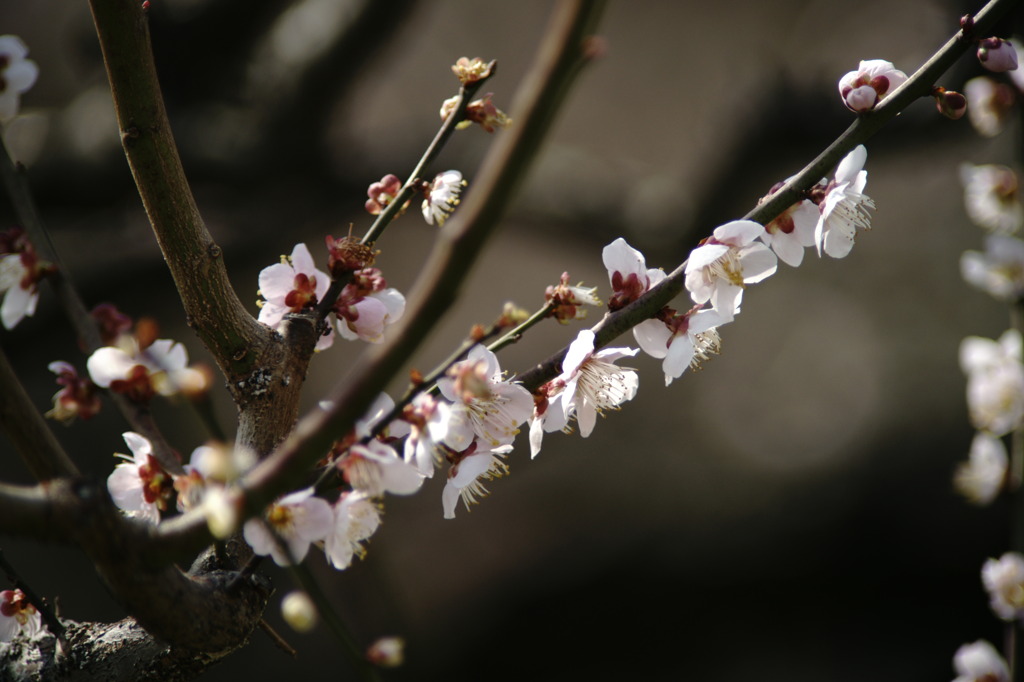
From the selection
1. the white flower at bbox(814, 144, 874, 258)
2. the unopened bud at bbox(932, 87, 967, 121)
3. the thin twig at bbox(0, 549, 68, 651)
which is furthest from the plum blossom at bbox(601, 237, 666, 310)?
the thin twig at bbox(0, 549, 68, 651)

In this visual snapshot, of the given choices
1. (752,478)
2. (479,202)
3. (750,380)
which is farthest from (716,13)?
(479,202)

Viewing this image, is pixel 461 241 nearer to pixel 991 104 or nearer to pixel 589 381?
pixel 589 381

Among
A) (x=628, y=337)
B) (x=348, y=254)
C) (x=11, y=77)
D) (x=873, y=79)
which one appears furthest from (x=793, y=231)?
(x=628, y=337)

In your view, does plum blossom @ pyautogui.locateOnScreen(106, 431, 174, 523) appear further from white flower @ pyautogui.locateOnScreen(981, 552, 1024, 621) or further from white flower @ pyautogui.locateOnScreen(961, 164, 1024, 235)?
white flower @ pyautogui.locateOnScreen(961, 164, 1024, 235)

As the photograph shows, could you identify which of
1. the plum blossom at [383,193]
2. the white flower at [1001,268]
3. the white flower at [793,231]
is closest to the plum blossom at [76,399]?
the plum blossom at [383,193]

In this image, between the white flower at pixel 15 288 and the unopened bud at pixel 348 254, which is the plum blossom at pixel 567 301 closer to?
the unopened bud at pixel 348 254

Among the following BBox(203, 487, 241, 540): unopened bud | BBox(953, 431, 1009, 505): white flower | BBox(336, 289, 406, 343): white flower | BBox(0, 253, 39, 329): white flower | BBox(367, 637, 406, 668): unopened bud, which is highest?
BBox(0, 253, 39, 329): white flower
